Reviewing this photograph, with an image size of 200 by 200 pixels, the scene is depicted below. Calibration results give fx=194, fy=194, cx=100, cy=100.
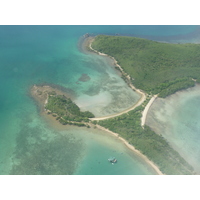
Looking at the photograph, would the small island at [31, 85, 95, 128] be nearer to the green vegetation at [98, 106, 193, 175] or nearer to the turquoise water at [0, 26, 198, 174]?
the turquoise water at [0, 26, 198, 174]

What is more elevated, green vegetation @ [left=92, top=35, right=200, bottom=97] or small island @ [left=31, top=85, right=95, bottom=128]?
green vegetation @ [left=92, top=35, right=200, bottom=97]

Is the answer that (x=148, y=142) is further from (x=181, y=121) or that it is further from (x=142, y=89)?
(x=142, y=89)

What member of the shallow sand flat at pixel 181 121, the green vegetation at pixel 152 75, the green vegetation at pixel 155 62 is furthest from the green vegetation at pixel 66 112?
the green vegetation at pixel 155 62

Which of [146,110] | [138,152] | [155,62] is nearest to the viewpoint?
[138,152]

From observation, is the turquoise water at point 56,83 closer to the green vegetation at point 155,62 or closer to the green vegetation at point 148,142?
the green vegetation at point 148,142

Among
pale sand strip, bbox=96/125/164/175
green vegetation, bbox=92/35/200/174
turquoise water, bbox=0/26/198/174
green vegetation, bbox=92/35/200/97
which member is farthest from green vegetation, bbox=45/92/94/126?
green vegetation, bbox=92/35/200/97

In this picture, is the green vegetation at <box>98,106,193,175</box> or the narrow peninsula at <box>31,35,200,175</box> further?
the narrow peninsula at <box>31,35,200,175</box>

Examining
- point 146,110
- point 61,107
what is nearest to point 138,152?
point 146,110
